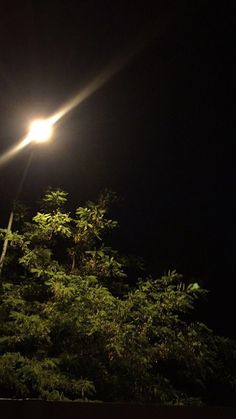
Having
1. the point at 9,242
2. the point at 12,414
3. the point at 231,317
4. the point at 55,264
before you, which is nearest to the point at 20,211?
the point at 9,242

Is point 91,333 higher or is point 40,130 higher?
point 40,130

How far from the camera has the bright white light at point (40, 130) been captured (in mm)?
7648

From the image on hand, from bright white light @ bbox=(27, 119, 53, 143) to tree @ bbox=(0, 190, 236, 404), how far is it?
1.31 m

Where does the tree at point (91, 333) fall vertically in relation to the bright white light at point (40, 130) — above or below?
below

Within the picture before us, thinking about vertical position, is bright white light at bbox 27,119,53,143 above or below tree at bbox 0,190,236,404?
above

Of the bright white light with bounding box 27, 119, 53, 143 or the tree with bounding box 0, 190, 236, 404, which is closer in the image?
the tree with bounding box 0, 190, 236, 404

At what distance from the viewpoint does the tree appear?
6.80 metres

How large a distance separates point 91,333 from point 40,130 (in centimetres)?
330

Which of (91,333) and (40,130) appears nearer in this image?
(91,333)

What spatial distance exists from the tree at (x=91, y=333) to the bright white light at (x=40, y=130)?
131 centimetres

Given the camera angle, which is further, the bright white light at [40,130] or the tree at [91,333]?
the bright white light at [40,130]

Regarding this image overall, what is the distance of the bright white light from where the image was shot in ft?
25.1

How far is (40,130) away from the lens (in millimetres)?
7715

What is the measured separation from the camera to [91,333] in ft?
22.0
